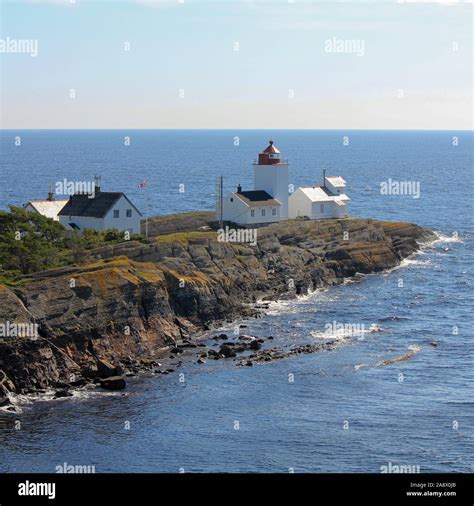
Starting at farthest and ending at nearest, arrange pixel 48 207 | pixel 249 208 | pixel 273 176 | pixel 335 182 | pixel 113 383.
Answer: pixel 335 182 → pixel 273 176 → pixel 249 208 → pixel 48 207 → pixel 113 383

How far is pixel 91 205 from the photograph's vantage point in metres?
Answer: 70.2

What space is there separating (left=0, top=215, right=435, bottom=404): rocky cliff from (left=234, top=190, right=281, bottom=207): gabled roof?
2.48 m

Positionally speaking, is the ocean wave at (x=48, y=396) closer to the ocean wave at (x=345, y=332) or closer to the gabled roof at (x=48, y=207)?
the ocean wave at (x=345, y=332)

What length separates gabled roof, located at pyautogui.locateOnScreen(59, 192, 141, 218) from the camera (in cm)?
6931

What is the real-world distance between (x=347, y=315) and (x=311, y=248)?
55.0 feet

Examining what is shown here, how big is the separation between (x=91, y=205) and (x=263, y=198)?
56.2 feet

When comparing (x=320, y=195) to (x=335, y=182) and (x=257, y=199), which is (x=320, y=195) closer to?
(x=335, y=182)

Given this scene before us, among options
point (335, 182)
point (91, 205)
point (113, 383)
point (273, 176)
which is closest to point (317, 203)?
point (335, 182)

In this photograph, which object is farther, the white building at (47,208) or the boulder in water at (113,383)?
the white building at (47,208)

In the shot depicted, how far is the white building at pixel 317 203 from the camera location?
85.1 metres

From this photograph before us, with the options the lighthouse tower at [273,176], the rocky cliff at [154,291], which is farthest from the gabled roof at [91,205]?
the lighthouse tower at [273,176]

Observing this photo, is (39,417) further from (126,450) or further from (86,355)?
(86,355)

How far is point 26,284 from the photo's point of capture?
49.2 metres
